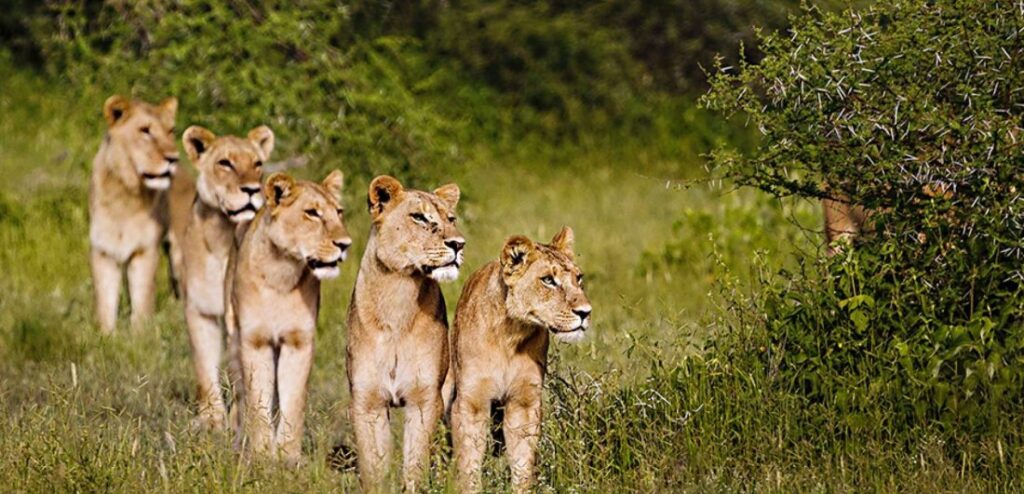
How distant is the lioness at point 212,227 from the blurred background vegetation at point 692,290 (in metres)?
0.30

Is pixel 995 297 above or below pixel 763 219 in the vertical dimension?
above

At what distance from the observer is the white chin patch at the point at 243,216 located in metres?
8.95

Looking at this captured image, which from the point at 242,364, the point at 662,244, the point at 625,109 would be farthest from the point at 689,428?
the point at 625,109

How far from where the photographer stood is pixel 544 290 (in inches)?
262

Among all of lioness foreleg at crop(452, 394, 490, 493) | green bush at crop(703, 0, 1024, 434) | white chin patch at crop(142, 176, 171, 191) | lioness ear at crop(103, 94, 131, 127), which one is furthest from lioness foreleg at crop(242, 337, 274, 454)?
lioness ear at crop(103, 94, 131, 127)

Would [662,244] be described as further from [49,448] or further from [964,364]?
[49,448]

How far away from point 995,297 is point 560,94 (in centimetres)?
1477

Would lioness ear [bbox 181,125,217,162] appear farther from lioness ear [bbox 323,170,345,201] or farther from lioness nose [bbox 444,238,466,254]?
lioness nose [bbox 444,238,466,254]

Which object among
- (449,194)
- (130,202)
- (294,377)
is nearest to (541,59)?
(130,202)

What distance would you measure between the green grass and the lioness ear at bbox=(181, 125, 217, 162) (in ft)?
3.85

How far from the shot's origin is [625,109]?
21.4 m

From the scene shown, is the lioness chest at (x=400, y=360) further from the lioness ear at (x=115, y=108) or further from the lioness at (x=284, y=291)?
the lioness ear at (x=115, y=108)

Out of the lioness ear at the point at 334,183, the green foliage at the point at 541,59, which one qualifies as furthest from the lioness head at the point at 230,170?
the green foliage at the point at 541,59

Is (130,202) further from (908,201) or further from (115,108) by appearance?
(908,201)
